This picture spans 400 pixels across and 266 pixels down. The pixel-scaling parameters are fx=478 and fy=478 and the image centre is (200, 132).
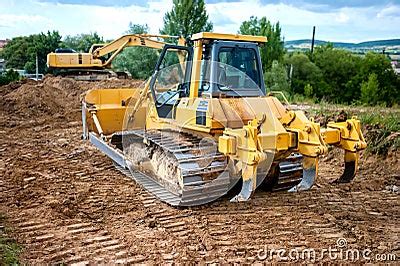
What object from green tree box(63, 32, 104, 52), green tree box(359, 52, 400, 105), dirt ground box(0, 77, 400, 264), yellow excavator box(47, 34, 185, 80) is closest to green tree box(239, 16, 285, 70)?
green tree box(359, 52, 400, 105)

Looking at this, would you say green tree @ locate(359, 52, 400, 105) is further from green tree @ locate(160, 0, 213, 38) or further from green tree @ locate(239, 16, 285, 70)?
green tree @ locate(160, 0, 213, 38)

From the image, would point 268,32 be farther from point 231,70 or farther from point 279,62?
point 231,70

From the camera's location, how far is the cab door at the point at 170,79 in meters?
6.38

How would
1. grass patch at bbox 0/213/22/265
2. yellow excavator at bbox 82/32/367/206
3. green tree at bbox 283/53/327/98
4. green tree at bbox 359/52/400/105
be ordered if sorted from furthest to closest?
green tree at bbox 359/52/400/105 → green tree at bbox 283/53/327/98 → yellow excavator at bbox 82/32/367/206 → grass patch at bbox 0/213/22/265

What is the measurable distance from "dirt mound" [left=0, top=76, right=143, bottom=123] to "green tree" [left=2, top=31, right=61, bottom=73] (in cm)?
1597

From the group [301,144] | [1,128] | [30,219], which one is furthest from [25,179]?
[1,128]

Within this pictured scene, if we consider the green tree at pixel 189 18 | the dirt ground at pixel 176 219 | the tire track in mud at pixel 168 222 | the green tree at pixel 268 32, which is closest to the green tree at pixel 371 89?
the green tree at pixel 268 32

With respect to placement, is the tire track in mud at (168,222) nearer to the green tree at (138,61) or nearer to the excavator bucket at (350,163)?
the excavator bucket at (350,163)

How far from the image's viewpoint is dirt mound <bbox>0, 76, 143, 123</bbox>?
1434 cm

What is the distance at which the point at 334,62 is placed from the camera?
4653cm

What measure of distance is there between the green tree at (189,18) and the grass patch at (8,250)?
100ft

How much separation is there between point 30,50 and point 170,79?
3066 cm

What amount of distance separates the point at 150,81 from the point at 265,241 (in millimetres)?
3362

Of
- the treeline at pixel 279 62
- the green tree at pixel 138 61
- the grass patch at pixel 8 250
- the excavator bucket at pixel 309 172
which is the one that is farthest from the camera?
the treeline at pixel 279 62
